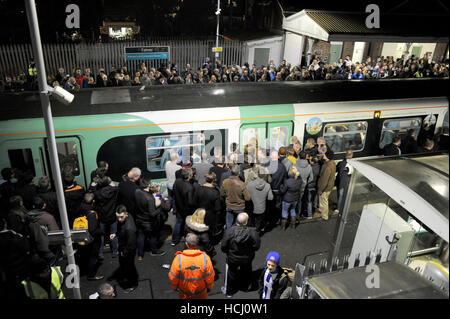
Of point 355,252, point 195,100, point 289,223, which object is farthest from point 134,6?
point 355,252

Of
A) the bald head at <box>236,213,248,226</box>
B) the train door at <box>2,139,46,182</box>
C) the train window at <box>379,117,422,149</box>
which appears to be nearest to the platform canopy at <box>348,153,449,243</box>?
the bald head at <box>236,213,248,226</box>

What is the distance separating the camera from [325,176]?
8094mm

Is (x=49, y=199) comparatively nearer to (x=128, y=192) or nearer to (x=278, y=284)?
(x=128, y=192)

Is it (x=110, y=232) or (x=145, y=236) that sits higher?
(x=110, y=232)

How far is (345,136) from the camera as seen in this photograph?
32.0ft

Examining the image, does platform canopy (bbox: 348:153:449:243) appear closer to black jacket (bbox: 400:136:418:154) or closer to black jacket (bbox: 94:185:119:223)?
black jacket (bbox: 94:185:119:223)

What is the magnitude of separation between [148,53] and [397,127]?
12.4 metres

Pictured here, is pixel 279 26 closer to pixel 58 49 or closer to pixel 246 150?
pixel 58 49

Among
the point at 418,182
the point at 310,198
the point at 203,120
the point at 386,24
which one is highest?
the point at 386,24

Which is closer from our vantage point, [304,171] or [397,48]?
[304,171]

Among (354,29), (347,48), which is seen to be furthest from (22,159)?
(347,48)

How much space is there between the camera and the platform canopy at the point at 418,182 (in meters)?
4.00

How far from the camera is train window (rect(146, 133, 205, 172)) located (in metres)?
8.25

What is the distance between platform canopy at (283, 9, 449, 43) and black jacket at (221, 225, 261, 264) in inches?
446
